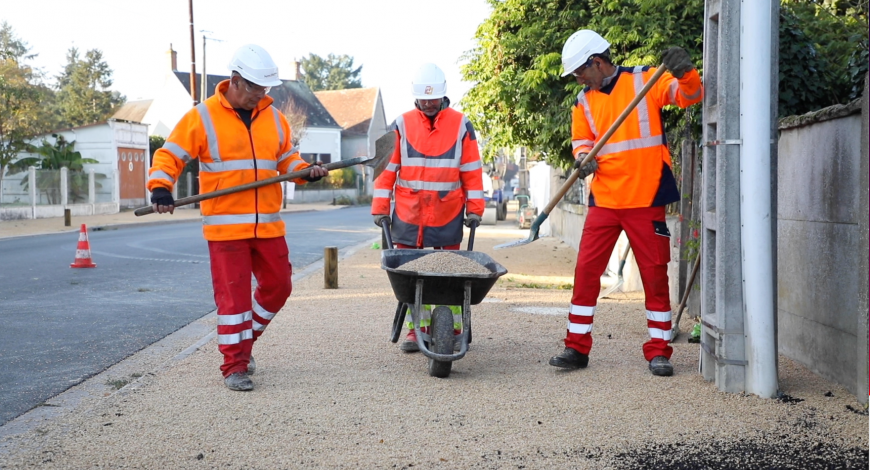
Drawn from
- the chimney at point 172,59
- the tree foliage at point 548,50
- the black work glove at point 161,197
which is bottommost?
the black work glove at point 161,197

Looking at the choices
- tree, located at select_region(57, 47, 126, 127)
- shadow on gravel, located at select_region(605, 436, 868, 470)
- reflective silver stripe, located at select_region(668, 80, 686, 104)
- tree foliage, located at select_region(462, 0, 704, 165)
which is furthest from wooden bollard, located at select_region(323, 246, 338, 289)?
tree, located at select_region(57, 47, 126, 127)

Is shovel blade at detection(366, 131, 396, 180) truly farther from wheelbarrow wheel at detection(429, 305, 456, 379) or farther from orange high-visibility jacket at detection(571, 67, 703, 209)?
orange high-visibility jacket at detection(571, 67, 703, 209)

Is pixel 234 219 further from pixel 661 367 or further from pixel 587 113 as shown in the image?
pixel 661 367

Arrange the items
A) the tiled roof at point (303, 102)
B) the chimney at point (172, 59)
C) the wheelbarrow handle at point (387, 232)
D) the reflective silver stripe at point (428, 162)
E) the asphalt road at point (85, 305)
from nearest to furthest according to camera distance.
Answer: the asphalt road at point (85, 305) < the reflective silver stripe at point (428, 162) < the wheelbarrow handle at point (387, 232) < the chimney at point (172, 59) < the tiled roof at point (303, 102)

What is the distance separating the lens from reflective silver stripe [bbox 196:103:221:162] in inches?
214

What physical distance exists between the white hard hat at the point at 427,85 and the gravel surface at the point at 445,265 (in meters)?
1.06

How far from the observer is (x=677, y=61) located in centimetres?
504

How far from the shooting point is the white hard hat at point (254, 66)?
211 inches

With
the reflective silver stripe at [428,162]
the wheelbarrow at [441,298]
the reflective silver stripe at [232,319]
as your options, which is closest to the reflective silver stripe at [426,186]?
the reflective silver stripe at [428,162]

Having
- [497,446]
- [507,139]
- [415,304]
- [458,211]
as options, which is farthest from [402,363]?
[507,139]

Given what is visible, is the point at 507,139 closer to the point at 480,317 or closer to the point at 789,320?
the point at 480,317

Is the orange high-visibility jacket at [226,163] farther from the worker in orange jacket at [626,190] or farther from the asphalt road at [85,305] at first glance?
the worker in orange jacket at [626,190]

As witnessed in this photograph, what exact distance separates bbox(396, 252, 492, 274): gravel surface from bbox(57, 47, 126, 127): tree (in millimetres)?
70688

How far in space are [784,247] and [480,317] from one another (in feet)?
9.64
